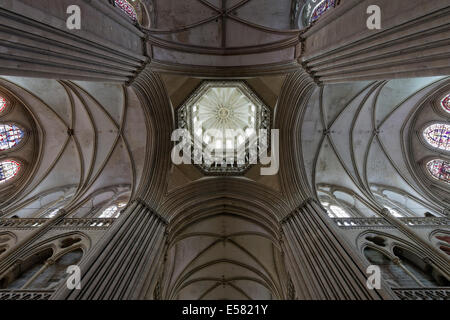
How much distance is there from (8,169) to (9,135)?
70.0 inches

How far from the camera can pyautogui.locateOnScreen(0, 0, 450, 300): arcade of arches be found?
16.9ft

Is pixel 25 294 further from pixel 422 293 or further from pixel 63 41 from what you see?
Result: pixel 422 293

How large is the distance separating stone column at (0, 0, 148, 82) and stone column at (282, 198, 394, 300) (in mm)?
8126

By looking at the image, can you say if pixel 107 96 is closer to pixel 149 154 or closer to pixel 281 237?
pixel 149 154

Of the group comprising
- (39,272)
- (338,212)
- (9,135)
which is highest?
(9,135)

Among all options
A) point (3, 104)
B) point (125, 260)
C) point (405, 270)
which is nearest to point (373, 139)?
point (405, 270)

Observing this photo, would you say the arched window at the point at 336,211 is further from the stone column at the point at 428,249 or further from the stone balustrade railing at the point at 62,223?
the stone balustrade railing at the point at 62,223

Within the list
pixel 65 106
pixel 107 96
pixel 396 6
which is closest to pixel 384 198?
pixel 396 6

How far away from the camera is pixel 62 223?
8.77 metres

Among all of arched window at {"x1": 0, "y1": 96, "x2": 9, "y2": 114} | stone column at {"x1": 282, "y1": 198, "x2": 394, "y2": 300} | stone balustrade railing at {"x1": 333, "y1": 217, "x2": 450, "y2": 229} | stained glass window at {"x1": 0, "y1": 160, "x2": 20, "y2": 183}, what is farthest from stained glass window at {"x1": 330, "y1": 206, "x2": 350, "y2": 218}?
arched window at {"x1": 0, "y1": 96, "x2": 9, "y2": 114}

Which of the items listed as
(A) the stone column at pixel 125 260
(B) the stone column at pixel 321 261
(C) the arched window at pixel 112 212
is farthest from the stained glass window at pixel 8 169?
(B) the stone column at pixel 321 261

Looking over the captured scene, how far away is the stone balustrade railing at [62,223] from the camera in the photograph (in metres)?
8.49

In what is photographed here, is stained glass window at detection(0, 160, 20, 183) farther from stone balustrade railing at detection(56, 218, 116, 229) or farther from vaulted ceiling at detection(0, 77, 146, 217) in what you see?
stone balustrade railing at detection(56, 218, 116, 229)

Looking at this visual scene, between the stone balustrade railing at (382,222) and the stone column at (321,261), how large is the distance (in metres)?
1.24
